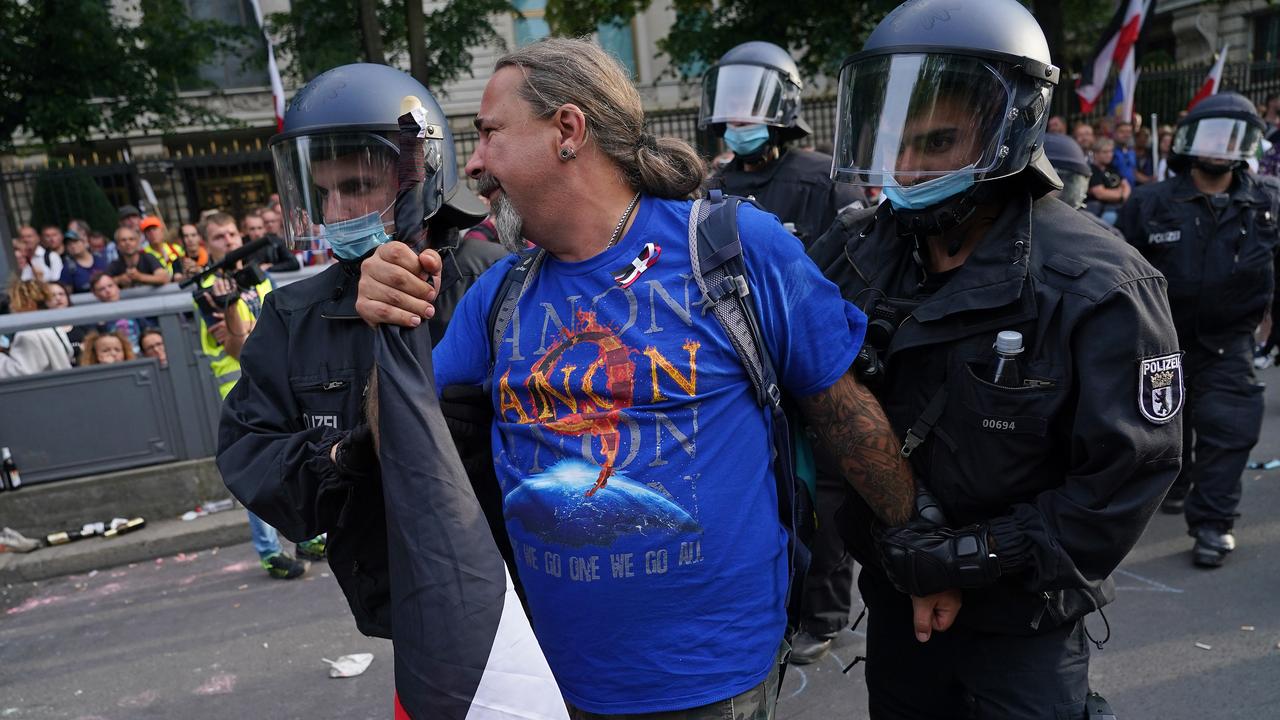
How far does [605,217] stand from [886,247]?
2.62ft

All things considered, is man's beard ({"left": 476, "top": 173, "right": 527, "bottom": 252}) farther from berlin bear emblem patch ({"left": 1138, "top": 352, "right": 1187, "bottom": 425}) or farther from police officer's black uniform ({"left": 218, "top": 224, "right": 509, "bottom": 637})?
berlin bear emblem patch ({"left": 1138, "top": 352, "right": 1187, "bottom": 425})

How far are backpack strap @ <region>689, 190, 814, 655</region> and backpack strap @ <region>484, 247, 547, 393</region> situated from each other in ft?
1.12

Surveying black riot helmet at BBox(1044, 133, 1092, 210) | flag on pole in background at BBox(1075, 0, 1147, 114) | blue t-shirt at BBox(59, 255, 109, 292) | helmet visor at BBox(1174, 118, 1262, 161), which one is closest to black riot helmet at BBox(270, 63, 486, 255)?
black riot helmet at BBox(1044, 133, 1092, 210)

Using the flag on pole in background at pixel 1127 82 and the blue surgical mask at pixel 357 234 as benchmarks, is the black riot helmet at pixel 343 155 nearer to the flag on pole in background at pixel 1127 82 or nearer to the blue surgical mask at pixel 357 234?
the blue surgical mask at pixel 357 234

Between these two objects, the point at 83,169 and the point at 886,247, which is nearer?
the point at 886,247

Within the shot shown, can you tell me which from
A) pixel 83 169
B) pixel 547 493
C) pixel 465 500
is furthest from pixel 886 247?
pixel 83 169

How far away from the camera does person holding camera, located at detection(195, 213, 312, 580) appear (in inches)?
189

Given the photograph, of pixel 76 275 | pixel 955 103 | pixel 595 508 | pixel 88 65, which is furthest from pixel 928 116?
pixel 88 65

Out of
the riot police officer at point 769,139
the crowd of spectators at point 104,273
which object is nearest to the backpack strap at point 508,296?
the crowd of spectators at point 104,273

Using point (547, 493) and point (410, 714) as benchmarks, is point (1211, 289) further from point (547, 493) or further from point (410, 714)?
point (410, 714)

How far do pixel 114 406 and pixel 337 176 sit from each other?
4.70m

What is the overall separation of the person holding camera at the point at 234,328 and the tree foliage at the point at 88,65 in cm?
970

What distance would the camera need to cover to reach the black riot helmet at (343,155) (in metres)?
2.30

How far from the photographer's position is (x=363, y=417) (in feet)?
7.55
